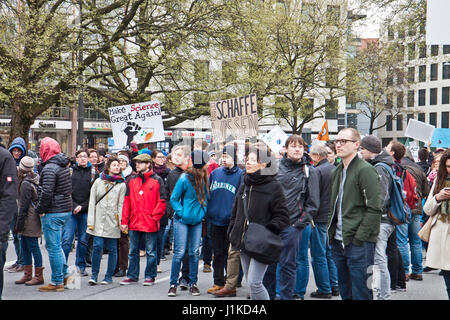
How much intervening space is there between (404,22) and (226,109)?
8279 millimetres

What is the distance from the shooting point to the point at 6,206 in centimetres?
552

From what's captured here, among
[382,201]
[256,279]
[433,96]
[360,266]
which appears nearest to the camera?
[360,266]

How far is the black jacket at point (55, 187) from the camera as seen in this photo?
7.46 meters

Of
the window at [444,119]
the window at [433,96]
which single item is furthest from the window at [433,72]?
the window at [444,119]

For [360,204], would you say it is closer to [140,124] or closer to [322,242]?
[322,242]

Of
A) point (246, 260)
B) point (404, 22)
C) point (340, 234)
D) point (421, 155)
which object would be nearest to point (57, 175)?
point (246, 260)

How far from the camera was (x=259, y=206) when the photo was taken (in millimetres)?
5855

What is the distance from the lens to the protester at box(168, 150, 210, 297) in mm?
7605

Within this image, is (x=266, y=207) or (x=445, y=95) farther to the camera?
(x=445, y=95)

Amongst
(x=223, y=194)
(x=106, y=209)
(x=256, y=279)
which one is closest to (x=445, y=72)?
(x=223, y=194)

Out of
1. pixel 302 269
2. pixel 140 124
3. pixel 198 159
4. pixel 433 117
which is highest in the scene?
pixel 433 117

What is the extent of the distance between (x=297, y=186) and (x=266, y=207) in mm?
1148

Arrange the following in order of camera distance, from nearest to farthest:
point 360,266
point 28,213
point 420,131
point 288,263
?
point 360,266, point 288,263, point 28,213, point 420,131
